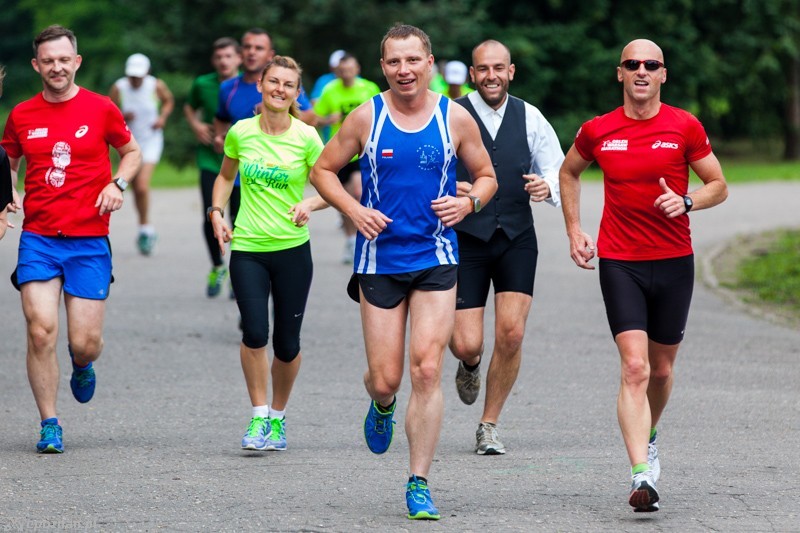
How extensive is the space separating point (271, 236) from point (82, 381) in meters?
1.33

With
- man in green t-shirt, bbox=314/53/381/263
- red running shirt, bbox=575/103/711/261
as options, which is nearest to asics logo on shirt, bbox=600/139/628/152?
red running shirt, bbox=575/103/711/261

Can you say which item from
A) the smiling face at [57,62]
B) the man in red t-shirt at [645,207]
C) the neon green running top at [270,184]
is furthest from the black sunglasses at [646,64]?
the smiling face at [57,62]

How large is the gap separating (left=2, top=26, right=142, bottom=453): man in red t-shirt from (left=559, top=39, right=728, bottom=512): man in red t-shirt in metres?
2.62

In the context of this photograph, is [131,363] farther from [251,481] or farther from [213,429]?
[251,481]

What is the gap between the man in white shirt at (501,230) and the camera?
819 centimetres

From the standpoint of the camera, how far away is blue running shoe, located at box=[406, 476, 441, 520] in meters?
6.38

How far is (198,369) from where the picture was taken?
35.2ft

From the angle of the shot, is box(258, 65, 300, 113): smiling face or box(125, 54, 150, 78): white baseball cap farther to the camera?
box(125, 54, 150, 78): white baseball cap

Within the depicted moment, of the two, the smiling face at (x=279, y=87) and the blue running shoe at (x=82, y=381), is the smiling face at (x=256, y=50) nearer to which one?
the smiling face at (x=279, y=87)

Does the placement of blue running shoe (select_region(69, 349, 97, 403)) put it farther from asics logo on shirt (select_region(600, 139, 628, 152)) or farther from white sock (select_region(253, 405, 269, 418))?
asics logo on shirt (select_region(600, 139, 628, 152))

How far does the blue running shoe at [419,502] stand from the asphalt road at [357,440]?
0.08m

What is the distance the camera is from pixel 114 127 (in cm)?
823

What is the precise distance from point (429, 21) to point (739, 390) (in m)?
33.1

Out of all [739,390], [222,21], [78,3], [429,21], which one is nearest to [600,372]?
[739,390]
